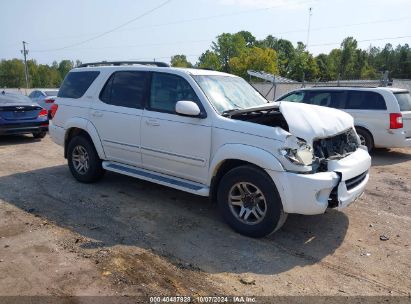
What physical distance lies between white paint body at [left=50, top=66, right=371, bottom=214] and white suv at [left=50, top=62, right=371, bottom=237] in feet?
0.04

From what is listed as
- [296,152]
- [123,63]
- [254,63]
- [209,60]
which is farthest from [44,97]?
[209,60]

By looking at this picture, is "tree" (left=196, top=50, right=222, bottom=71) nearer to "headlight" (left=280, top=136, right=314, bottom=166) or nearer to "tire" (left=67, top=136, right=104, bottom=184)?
"tire" (left=67, top=136, right=104, bottom=184)

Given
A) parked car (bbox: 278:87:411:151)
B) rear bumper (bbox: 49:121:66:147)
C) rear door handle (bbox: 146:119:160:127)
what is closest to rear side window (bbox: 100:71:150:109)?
rear door handle (bbox: 146:119:160:127)

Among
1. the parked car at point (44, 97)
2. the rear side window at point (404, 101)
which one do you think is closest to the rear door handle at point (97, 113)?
the rear side window at point (404, 101)

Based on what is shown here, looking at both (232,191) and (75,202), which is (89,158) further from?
(232,191)

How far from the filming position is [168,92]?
17.7 feet

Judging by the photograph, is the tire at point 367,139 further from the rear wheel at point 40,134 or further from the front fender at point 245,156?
the rear wheel at point 40,134

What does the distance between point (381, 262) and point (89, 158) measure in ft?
14.9

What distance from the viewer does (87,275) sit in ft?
12.0

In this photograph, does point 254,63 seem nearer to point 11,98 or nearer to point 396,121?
point 11,98

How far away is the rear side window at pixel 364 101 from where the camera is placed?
919 cm

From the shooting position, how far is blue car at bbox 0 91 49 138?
10.5 m

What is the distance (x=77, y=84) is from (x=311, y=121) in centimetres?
415

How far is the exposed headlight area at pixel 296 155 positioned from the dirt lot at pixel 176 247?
931 mm
